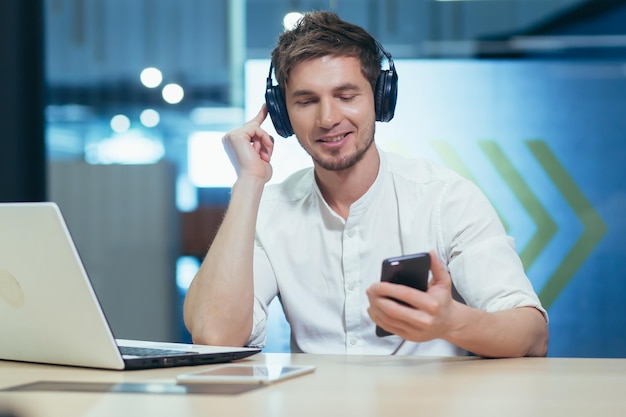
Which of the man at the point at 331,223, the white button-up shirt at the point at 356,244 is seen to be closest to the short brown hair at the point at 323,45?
the man at the point at 331,223

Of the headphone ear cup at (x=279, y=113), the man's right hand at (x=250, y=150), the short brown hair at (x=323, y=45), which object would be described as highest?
the short brown hair at (x=323, y=45)

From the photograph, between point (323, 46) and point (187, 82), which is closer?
point (323, 46)

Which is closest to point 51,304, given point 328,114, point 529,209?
point 328,114

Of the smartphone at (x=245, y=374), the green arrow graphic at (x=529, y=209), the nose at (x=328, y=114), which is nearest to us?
the smartphone at (x=245, y=374)

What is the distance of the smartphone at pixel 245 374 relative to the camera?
1.09 meters

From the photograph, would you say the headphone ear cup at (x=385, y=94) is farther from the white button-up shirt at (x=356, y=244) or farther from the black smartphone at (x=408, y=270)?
the black smartphone at (x=408, y=270)

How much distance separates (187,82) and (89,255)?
33.4 inches

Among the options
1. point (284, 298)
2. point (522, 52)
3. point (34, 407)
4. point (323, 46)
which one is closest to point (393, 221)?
point (284, 298)

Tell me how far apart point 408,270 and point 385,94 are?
2.38 ft

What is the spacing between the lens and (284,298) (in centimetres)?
184

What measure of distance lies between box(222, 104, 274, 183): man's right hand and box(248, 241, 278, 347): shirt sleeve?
0.18 meters

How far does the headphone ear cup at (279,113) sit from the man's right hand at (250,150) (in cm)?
4

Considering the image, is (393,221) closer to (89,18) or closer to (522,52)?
(522,52)

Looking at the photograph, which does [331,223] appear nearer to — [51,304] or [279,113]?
[279,113]
